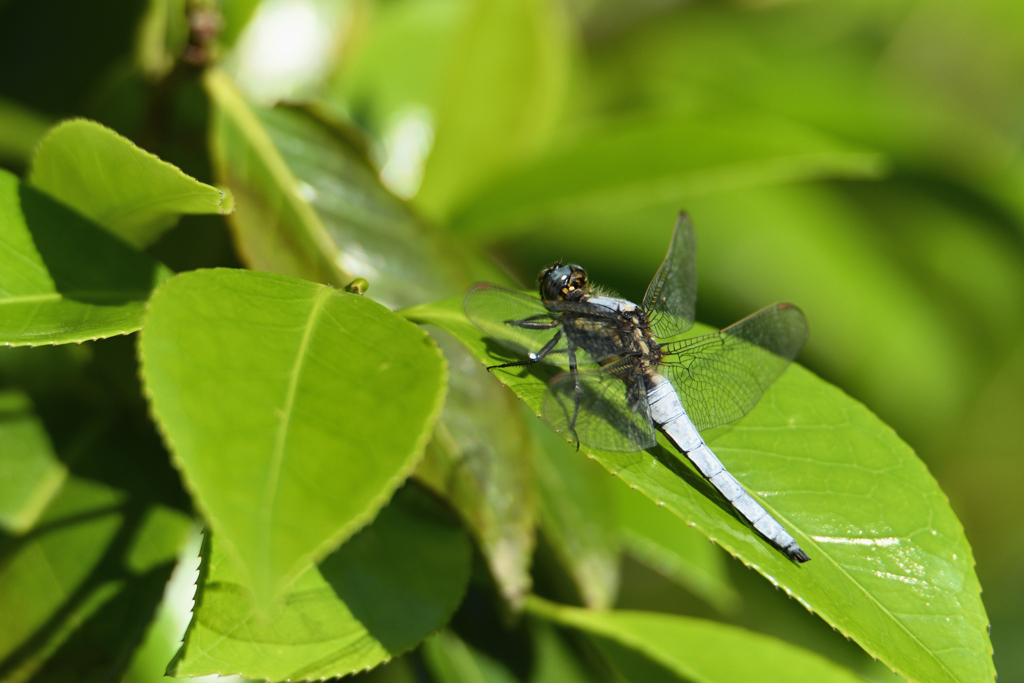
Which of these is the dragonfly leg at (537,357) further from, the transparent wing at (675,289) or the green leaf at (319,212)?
the transparent wing at (675,289)

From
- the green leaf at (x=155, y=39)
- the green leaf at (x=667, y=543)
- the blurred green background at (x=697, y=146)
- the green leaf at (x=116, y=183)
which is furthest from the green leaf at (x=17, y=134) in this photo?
the green leaf at (x=667, y=543)

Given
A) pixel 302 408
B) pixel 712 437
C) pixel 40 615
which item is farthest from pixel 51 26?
pixel 712 437

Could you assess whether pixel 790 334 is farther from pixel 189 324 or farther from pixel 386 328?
pixel 189 324

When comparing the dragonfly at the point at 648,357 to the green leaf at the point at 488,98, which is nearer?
the dragonfly at the point at 648,357

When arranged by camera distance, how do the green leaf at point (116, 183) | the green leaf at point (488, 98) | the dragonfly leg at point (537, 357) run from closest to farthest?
the green leaf at point (116, 183) → the dragonfly leg at point (537, 357) → the green leaf at point (488, 98)

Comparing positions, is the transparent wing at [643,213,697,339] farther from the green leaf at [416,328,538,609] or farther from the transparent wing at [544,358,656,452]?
the green leaf at [416,328,538,609]
